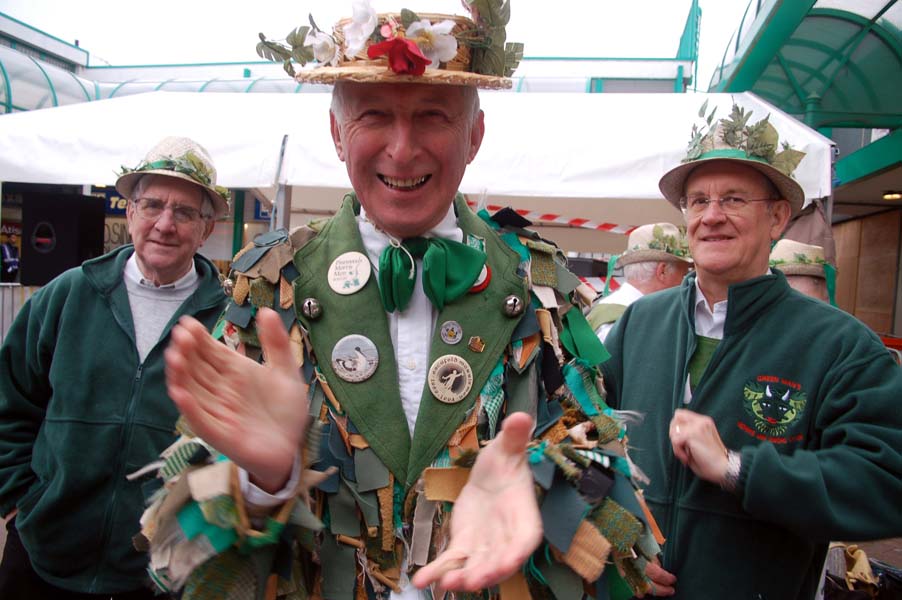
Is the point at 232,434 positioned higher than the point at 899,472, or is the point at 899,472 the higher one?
the point at 232,434

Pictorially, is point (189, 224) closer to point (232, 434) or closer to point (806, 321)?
point (232, 434)

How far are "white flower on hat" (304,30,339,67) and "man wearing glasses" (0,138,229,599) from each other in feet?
4.48

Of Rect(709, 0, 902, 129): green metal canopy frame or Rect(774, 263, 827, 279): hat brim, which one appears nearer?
Rect(774, 263, 827, 279): hat brim

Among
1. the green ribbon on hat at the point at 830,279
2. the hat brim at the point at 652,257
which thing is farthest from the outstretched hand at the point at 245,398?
the green ribbon on hat at the point at 830,279

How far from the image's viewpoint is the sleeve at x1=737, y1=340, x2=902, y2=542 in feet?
5.42

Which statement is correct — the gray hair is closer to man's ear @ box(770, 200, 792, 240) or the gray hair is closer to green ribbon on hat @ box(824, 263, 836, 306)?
man's ear @ box(770, 200, 792, 240)

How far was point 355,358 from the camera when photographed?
143 centimetres

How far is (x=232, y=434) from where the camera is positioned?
3.45 ft

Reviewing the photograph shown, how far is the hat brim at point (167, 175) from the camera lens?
257 cm

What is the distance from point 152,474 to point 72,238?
4156 mm

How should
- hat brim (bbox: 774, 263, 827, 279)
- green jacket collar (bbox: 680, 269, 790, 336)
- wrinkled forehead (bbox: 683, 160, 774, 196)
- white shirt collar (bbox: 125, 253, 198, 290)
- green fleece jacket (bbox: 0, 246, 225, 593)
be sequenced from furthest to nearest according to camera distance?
hat brim (bbox: 774, 263, 827, 279)
white shirt collar (bbox: 125, 253, 198, 290)
green fleece jacket (bbox: 0, 246, 225, 593)
wrinkled forehead (bbox: 683, 160, 774, 196)
green jacket collar (bbox: 680, 269, 790, 336)

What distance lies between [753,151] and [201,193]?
2.13 m

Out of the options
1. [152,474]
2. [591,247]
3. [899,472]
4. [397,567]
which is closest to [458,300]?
[397,567]

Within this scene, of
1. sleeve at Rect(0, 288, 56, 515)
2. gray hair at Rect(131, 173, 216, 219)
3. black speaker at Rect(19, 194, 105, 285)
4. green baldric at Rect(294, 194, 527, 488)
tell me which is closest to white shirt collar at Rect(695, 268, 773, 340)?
green baldric at Rect(294, 194, 527, 488)
